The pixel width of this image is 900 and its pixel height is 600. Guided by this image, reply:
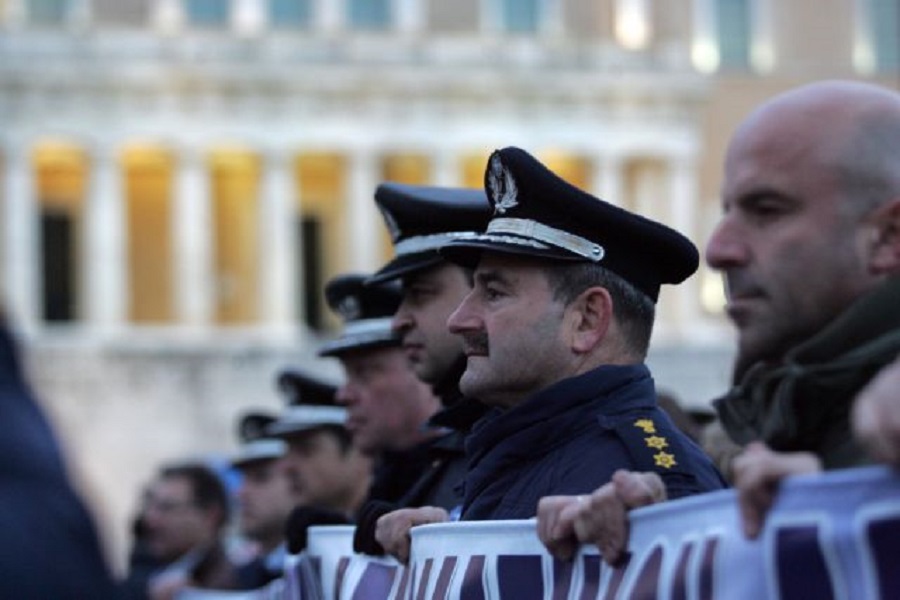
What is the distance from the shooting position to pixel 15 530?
279 cm

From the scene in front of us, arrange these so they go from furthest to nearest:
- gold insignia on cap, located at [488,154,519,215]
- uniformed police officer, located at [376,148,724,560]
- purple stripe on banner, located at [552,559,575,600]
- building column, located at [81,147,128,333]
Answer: building column, located at [81,147,128,333] < gold insignia on cap, located at [488,154,519,215] < uniformed police officer, located at [376,148,724,560] < purple stripe on banner, located at [552,559,575,600]

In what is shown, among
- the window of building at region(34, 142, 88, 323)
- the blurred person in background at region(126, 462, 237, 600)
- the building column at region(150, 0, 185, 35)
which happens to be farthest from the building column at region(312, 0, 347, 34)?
the blurred person in background at region(126, 462, 237, 600)

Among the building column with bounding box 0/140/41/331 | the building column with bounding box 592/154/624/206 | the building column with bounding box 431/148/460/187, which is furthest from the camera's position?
the building column with bounding box 592/154/624/206

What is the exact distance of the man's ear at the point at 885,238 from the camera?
3.66 m

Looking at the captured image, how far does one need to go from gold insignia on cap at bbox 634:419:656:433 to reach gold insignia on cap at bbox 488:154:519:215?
0.45 meters

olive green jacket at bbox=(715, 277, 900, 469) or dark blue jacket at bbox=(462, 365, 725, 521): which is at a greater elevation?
olive green jacket at bbox=(715, 277, 900, 469)

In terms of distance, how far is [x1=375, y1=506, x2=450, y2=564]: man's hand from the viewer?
204 inches

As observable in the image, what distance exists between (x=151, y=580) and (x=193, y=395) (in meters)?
34.7

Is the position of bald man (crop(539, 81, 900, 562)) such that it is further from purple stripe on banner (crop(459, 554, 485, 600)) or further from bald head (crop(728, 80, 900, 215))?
purple stripe on banner (crop(459, 554, 485, 600))

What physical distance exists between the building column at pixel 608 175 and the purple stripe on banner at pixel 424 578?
160ft

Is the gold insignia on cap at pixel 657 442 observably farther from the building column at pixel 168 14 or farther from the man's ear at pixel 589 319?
the building column at pixel 168 14

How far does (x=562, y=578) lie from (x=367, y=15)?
5183cm

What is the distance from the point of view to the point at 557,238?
15.9ft

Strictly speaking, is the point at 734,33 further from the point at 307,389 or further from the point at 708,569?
the point at 708,569
